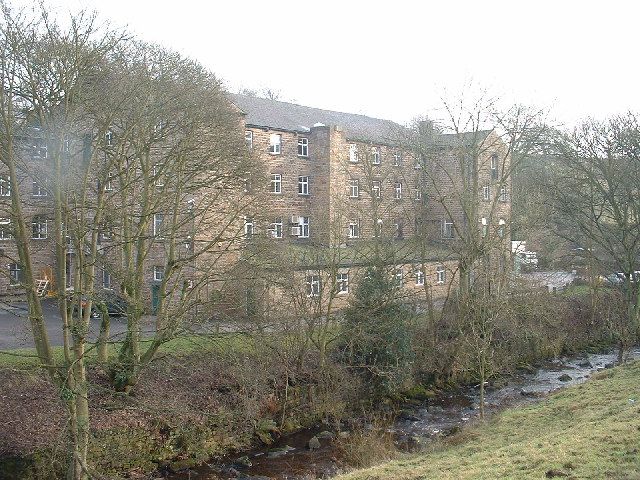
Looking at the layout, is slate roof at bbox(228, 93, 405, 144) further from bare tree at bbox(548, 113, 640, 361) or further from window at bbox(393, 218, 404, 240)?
bare tree at bbox(548, 113, 640, 361)

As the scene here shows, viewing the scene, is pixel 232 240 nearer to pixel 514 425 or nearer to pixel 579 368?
pixel 514 425

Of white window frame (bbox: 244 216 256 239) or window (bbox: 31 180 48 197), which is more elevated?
window (bbox: 31 180 48 197)

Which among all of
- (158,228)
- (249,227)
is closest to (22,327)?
(158,228)

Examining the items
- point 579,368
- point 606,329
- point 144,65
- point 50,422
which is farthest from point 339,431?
point 606,329

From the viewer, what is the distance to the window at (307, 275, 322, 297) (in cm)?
2438

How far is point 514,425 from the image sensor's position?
703 inches

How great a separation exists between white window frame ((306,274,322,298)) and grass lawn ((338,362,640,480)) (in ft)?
25.3

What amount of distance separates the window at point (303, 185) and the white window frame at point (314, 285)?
18.9 m

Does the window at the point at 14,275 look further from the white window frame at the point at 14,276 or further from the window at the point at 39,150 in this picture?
the window at the point at 39,150

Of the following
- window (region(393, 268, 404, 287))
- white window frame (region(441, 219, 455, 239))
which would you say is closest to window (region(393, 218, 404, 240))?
white window frame (region(441, 219, 455, 239))

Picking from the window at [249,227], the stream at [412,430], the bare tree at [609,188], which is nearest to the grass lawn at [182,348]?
the window at [249,227]

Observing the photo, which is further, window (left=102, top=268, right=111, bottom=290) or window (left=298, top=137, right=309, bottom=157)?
window (left=298, top=137, right=309, bottom=157)

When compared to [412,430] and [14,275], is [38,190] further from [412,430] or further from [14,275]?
[412,430]

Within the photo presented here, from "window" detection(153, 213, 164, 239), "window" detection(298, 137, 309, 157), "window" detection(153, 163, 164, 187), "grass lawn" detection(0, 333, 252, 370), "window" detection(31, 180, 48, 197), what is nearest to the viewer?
"window" detection(31, 180, 48, 197)
